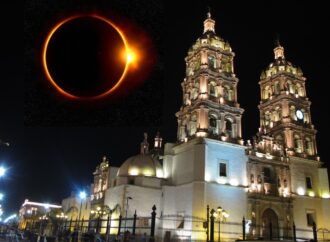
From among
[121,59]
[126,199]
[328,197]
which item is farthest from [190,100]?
[121,59]

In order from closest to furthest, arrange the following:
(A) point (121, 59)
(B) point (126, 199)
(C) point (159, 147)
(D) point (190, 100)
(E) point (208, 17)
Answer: (A) point (121, 59)
(B) point (126, 199)
(D) point (190, 100)
(E) point (208, 17)
(C) point (159, 147)

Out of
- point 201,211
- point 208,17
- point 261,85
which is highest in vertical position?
point 208,17

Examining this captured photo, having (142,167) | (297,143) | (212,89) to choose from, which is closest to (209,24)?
(212,89)

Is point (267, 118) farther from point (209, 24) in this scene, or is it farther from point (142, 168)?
point (142, 168)

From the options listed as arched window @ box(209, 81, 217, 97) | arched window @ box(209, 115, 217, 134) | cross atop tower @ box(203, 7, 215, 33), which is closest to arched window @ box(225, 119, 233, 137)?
arched window @ box(209, 115, 217, 134)

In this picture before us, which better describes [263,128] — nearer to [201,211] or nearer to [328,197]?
[328,197]
